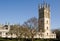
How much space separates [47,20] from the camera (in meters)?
87.4

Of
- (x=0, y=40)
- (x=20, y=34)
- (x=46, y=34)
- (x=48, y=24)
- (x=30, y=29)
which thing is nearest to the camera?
(x=0, y=40)

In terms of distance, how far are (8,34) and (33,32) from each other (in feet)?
61.5

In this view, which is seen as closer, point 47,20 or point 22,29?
point 22,29

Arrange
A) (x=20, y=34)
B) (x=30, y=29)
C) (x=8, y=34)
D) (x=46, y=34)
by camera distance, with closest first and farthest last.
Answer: (x=30, y=29), (x=20, y=34), (x=8, y=34), (x=46, y=34)

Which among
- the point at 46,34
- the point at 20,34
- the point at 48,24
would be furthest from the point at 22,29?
the point at 48,24

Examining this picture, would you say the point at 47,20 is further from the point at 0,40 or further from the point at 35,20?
the point at 0,40

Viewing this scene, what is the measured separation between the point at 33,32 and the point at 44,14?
3930cm

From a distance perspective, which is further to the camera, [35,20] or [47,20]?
[47,20]

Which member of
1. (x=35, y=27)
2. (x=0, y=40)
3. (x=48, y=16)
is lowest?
(x=0, y=40)

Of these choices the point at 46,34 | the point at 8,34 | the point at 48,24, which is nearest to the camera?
the point at 8,34

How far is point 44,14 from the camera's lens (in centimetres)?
8725

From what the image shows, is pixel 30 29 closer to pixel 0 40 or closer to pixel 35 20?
pixel 35 20

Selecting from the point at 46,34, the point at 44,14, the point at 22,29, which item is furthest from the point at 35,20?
the point at 44,14

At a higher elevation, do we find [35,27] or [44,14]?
[44,14]
